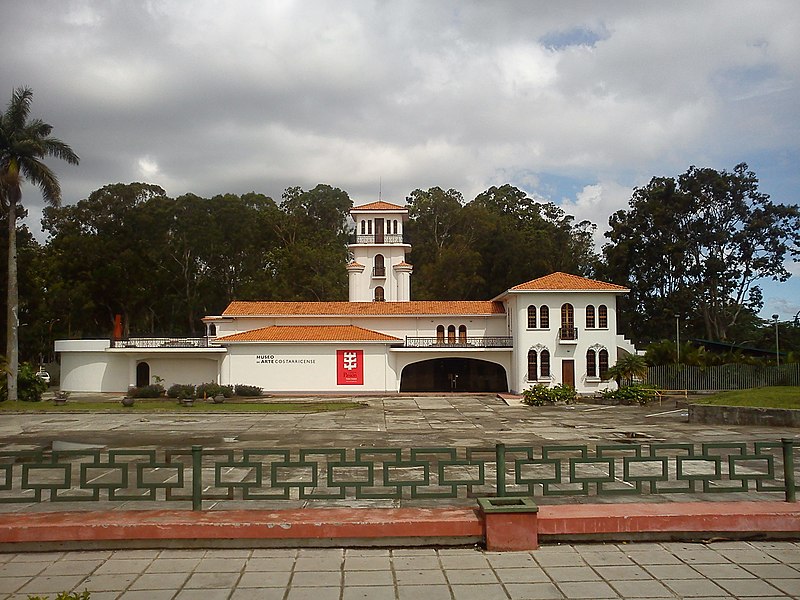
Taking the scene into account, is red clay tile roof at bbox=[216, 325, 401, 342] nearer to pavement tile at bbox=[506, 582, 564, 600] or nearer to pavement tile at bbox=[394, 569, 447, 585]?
pavement tile at bbox=[394, 569, 447, 585]

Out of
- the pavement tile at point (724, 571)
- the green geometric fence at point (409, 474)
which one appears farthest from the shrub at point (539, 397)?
the pavement tile at point (724, 571)

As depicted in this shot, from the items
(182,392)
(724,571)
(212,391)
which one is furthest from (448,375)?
(724,571)

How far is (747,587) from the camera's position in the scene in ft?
18.9

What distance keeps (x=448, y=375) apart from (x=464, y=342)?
2.91 meters

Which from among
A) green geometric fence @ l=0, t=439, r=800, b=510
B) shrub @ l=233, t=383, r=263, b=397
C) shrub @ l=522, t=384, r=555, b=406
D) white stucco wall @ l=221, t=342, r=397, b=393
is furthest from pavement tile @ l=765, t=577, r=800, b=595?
white stucco wall @ l=221, t=342, r=397, b=393

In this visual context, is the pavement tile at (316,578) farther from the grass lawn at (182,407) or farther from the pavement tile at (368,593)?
the grass lawn at (182,407)

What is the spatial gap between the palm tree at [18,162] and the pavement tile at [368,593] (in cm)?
3090

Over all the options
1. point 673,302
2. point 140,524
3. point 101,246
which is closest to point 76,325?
point 101,246

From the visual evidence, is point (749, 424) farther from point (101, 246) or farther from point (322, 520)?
point (101, 246)

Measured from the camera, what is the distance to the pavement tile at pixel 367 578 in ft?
19.4

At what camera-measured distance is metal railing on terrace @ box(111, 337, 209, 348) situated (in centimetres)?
3684

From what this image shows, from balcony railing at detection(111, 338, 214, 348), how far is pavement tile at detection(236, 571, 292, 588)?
3176cm

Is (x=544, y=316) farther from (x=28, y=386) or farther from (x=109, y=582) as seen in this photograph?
(x=109, y=582)

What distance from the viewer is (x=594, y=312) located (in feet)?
114
